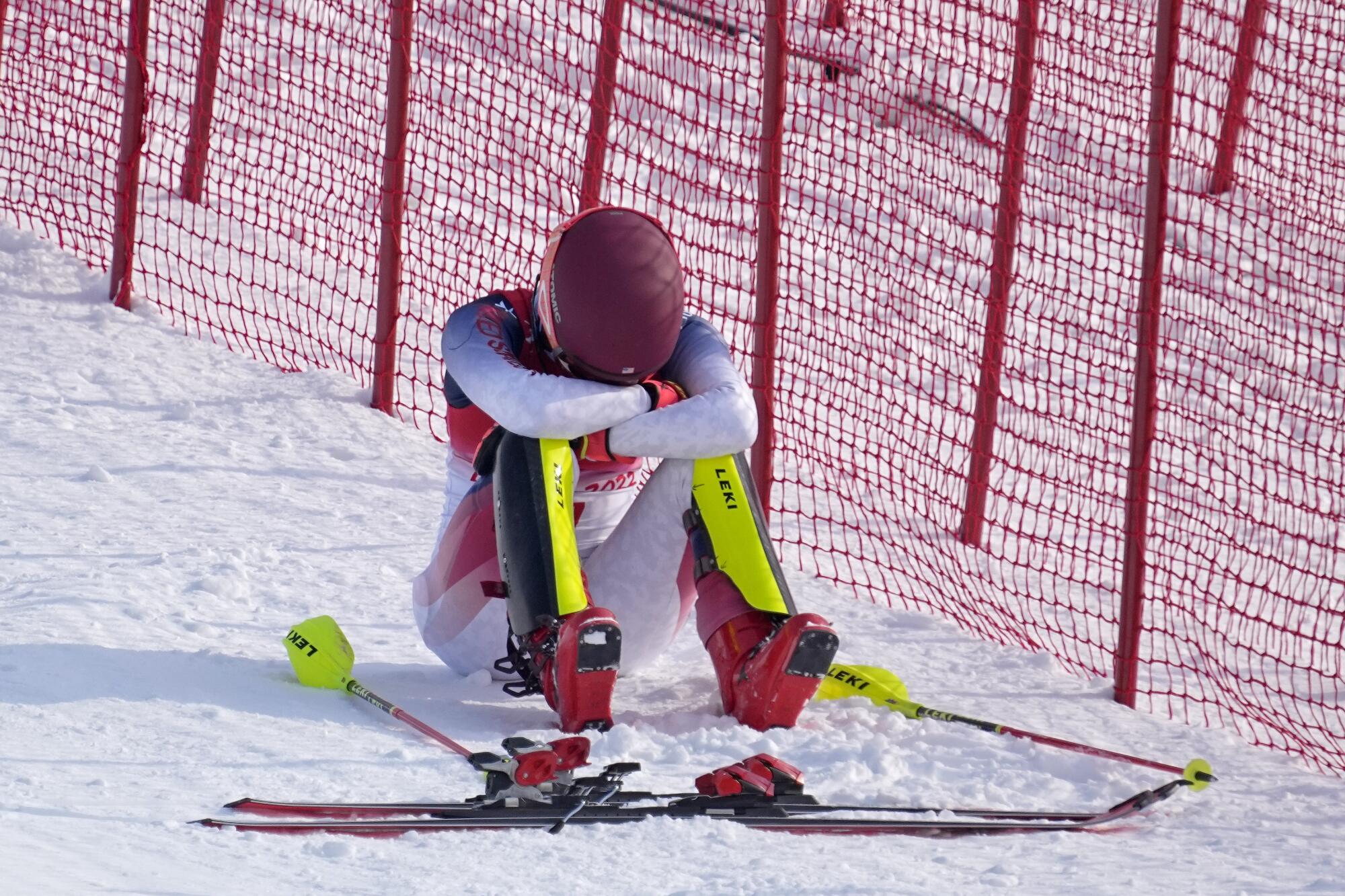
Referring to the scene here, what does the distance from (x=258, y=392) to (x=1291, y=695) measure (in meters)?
3.31

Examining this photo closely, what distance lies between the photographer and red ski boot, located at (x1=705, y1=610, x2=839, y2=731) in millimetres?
3412

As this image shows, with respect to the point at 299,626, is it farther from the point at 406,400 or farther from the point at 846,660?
the point at 406,400

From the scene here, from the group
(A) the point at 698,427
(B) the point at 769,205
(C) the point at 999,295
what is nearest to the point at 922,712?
(A) the point at 698,427

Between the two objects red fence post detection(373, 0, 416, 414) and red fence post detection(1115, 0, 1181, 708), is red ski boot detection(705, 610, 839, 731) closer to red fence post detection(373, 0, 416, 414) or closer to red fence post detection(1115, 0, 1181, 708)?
red fence post detection(1115, 0, 1181, 708)

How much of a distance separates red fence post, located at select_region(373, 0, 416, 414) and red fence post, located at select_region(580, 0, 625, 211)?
0.61m

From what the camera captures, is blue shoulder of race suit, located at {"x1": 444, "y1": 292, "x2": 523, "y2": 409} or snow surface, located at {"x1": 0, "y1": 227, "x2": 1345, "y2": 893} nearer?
snow surface, located at {"x1": 0, "y1": 227, "x2": 1345, "y2": 893}

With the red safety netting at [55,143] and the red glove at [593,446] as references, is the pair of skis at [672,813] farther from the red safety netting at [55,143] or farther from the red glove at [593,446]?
the red safety netting at [55,143]

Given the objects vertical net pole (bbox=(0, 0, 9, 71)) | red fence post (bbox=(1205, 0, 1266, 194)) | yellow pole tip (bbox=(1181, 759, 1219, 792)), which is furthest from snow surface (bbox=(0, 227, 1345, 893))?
red fence post (bbox=(1205, 0, 1266, 194))

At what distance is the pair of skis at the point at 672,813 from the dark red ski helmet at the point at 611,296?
0.89 meters

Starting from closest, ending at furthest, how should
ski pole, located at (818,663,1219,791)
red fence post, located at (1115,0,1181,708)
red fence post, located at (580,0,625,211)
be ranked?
ski pole, located at (818,663,1219,791) → red fence post, located at (1115,0,1181,708) → red fence post, located at (580,0,625,211)

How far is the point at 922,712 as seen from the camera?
3768 millimetres

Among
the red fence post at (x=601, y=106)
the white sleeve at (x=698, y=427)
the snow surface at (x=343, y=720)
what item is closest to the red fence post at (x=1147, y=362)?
the snow surface at (x=343, y=720)

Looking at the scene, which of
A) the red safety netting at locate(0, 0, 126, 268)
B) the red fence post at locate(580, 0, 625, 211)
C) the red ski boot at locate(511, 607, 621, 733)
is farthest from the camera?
the red safety netting at locate(0, 0, 126, 268)

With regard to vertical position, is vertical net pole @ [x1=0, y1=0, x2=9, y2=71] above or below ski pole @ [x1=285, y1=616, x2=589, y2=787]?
above
